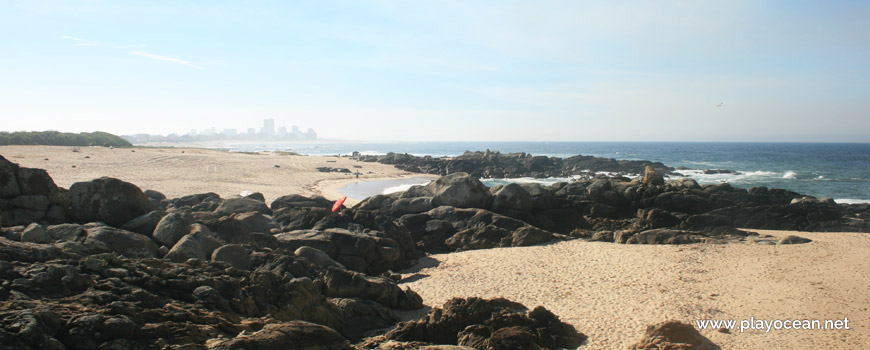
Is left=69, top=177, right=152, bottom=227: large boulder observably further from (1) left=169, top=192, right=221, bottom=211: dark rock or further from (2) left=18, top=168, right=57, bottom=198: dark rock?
(1) left=169, top=192, right=221, bottom=211: dark rock

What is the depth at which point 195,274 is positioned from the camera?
6586 mm

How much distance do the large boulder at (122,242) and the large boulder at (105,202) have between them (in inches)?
68.4

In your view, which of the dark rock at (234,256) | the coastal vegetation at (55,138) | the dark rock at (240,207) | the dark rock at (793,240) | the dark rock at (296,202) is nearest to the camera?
the dark rock at (234,256)

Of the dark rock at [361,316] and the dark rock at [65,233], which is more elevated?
the dark rock at [65,233]

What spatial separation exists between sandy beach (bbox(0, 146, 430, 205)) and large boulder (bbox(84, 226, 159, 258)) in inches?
561

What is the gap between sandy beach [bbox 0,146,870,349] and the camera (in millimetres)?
8078

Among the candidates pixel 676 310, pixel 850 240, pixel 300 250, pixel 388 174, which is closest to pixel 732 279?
pixel 676 310

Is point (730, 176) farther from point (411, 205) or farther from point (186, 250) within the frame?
point (186, 250)

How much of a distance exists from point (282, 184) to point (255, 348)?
2674 centimetres

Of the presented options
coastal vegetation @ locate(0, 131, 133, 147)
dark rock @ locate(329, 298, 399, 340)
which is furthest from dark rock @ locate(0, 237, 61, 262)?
coastal vegetation @ locate(0, 131, 133, 147)

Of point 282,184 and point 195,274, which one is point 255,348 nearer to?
point 195,274

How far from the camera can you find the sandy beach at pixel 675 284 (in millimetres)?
8078

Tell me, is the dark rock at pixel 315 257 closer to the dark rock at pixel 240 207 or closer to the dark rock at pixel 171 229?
the dark rock at pixel 171 229

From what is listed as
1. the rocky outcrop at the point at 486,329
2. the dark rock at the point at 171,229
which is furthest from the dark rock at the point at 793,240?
the dark rock at the point at 171,229
